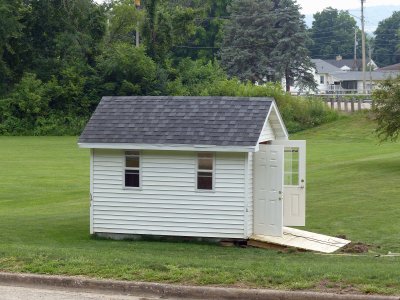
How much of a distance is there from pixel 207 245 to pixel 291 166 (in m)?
3.03

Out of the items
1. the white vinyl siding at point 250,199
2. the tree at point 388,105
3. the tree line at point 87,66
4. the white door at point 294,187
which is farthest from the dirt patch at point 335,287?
the tree line at point 87,66

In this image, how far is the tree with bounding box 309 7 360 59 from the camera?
144m

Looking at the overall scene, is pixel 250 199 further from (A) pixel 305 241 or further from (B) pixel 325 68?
(B) pixel 325 68

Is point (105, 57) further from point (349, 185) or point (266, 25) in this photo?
point (349, 185)

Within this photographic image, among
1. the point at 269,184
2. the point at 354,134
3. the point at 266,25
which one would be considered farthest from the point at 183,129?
the point at 266,25

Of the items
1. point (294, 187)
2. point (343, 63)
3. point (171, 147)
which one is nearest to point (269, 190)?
point (294, 187)

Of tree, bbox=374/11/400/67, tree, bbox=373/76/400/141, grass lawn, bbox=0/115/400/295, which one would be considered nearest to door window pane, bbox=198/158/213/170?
grass lawn, bbox=0/115/400/295

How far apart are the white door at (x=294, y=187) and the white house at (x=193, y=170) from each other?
0.9 inches

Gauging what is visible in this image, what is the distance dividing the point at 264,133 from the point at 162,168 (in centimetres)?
249

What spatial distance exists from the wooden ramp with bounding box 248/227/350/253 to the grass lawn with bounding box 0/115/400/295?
0.57 meters

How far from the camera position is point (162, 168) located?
20.1m

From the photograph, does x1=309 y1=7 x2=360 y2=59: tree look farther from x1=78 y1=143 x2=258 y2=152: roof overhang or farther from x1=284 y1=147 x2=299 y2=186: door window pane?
x1=78 y1=143 x2=258 y2=152: roof overhang

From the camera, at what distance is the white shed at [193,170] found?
19.6 meters

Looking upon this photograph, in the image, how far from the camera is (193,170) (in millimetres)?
19859
